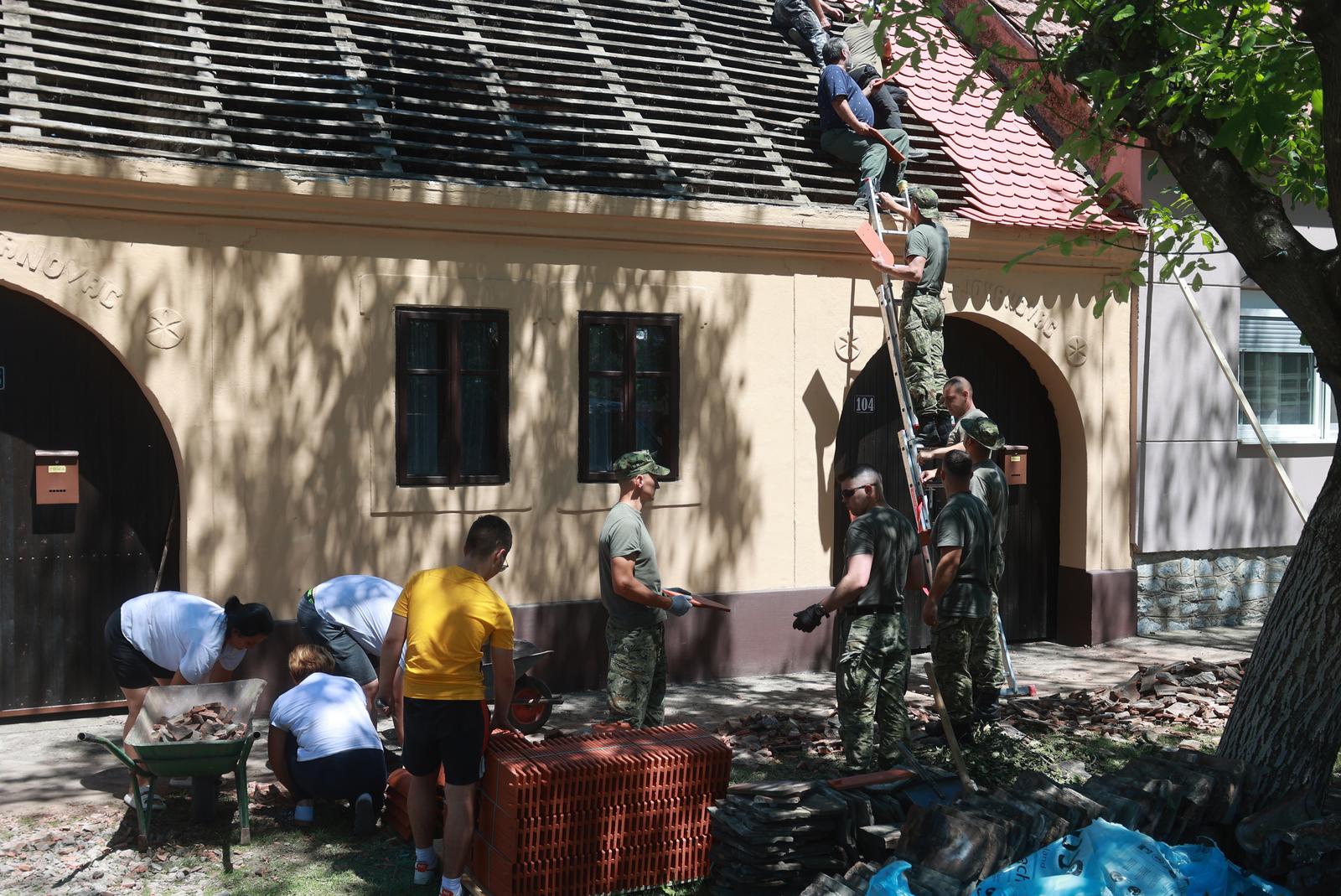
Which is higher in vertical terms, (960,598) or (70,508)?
(70,508)

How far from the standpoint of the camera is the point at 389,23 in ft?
36.6

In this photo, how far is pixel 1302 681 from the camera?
6.64 meters

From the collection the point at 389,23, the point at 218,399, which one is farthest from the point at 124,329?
the point at 389,23

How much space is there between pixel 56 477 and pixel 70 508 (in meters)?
0.26

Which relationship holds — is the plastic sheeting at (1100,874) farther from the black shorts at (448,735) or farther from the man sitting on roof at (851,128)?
the man sitting on roof at (851,128)

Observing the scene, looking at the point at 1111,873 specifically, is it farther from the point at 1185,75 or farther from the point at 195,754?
the point at 1185,75

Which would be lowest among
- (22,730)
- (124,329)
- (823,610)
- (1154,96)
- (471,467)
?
(22,730)

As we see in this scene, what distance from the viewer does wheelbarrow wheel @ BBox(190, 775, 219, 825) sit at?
6.83m

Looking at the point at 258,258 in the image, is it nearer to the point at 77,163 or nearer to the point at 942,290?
the point at 77,163

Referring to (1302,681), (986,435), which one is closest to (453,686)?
(1302,681)

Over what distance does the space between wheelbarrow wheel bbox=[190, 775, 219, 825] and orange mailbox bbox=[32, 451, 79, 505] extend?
318cm

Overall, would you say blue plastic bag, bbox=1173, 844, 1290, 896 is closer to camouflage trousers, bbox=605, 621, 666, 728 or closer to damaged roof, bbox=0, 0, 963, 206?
camouflage trousers, bbox=605, 621, 666, 728

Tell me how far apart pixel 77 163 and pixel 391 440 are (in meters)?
2.72

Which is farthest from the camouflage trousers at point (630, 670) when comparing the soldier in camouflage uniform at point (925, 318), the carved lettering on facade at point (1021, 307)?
the carved lettering on facade at point (1021, 307)
